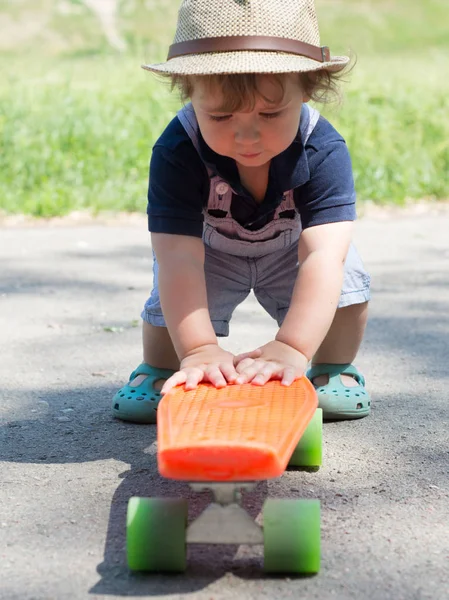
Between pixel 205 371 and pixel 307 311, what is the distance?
0.83 ft

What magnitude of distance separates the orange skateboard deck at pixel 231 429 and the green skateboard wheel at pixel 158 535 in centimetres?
7

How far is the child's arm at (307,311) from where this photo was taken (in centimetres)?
175

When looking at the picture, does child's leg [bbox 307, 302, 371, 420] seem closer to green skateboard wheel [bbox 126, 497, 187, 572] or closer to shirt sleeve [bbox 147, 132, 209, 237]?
shirt sleeve [bbox 147, 132, 209, 237]

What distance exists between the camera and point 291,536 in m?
1.39

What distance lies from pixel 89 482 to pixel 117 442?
0.83 ft

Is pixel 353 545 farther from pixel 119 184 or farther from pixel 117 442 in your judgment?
pixel 119 184

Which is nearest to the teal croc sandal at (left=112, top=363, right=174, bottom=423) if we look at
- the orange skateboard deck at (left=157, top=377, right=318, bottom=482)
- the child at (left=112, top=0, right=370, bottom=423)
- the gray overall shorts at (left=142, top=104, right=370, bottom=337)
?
the child at (left=112, top=0, right=370, bottom=423)

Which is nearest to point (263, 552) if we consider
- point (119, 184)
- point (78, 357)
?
point (78, 357)

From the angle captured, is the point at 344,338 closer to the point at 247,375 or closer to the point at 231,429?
the point at 247,375

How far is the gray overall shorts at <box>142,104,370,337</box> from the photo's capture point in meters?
2.17

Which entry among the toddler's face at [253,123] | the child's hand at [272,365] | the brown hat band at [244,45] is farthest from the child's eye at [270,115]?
the child's hand at [272,365]

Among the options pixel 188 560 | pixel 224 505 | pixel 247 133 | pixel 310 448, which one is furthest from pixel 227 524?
pixel 247 133

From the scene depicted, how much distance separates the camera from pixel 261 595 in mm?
1362

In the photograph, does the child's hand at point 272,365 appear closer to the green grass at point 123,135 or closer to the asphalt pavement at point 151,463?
the asphalt pavement at point 151,463
